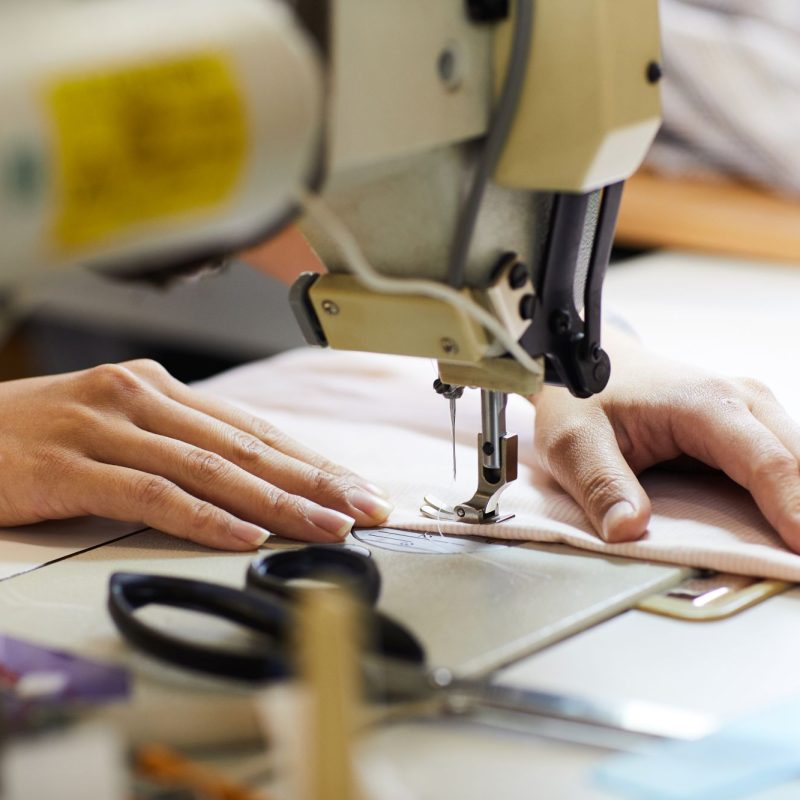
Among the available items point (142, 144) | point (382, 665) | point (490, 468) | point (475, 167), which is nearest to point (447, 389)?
point (490, 468)

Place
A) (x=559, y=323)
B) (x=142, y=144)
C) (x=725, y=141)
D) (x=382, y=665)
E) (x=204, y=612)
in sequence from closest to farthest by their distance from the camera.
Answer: (x=142, y=144) < (x=382, y=665) < (x=204, y=612) < (x=559, y=323) < (x=725, y=141)

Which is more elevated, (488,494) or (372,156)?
(372,156)

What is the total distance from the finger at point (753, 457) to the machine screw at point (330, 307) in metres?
0.28

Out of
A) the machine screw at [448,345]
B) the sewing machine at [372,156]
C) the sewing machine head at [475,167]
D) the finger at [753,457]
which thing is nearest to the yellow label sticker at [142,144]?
the sewing machine at [372,156]

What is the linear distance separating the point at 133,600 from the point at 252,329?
6.66ft

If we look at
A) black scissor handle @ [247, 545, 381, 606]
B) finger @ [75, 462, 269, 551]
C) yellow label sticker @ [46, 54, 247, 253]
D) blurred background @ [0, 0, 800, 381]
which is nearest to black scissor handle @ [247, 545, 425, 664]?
black scissor handle @ [247, 545, 381, 606]

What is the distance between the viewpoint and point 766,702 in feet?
2.27

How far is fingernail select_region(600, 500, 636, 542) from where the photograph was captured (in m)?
0.87

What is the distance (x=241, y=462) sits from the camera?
3.18ft

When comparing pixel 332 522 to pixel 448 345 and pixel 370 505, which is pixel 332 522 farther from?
pixel 448 345

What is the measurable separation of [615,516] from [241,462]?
262mm

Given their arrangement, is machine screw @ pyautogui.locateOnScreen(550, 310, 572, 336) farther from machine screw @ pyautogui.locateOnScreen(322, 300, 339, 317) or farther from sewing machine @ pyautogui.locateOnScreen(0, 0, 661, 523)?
machine screw @ pyautogui.locateOnScreen(322, 300, 339, 317)

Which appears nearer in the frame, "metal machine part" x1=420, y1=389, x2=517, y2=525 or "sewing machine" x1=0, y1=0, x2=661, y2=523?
"sewing machine" x1=0, y1=0, x2=661, y2=523

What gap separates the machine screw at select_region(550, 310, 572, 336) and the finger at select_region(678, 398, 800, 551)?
160mm
